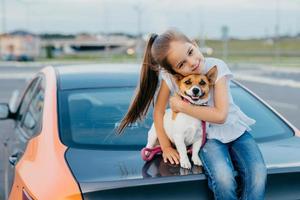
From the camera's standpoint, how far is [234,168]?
2.53m

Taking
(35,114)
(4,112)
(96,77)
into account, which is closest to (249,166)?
(96,77)

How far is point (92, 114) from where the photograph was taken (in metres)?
3.44

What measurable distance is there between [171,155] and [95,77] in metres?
1.35

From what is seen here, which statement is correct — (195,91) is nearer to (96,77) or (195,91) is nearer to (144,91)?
(144,91)

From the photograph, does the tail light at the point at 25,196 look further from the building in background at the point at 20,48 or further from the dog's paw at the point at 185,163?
the building in background at the point at 20,48

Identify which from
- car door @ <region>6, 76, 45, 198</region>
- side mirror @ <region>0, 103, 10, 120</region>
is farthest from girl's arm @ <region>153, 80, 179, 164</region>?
side mirror @ <region>0, 103, 10, 120</region>

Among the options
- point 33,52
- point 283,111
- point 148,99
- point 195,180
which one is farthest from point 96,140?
point 33,52

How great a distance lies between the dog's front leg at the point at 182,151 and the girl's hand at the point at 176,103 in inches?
5.4

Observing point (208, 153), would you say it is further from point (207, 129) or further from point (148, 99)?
point (148, 99)

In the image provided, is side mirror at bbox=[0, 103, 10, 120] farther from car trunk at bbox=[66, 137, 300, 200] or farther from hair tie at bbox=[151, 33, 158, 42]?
hair tie at bbox=[151, 33, 158, 42]

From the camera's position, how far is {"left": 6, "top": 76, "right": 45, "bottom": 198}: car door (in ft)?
10.8

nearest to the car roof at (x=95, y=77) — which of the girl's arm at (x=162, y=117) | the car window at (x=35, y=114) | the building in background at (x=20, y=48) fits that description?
the car window at (x=35, y=114)

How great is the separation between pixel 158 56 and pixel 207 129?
44cm

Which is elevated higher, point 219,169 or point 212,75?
point 212,75
